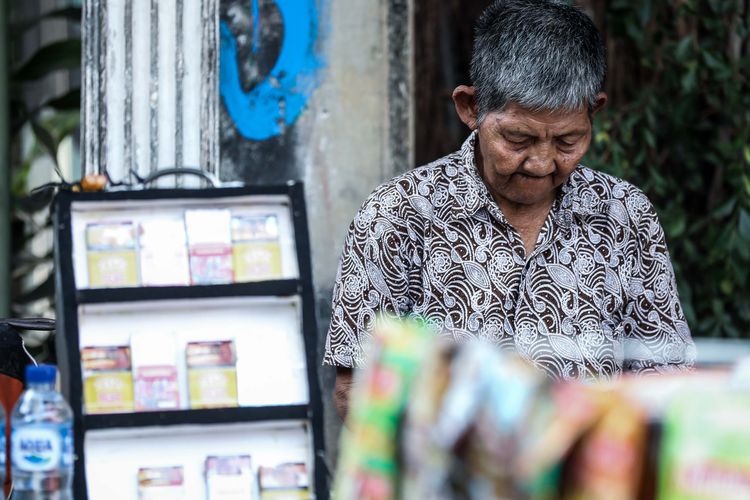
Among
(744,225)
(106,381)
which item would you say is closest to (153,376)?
(106,381)

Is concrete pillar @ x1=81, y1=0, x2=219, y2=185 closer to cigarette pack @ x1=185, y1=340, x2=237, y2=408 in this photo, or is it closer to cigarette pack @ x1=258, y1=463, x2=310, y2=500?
cigarette pack @ x1=185, y1=340, x2=237, y2=408

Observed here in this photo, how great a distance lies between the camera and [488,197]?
275cm

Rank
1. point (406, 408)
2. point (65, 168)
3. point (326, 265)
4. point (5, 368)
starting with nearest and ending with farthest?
1. point (406, 408)
2. point (5, 368)
3. point (326, 265)
4. point (65, 168)

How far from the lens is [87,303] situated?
238 cm

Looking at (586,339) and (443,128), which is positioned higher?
(443,128)

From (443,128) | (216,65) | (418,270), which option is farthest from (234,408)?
(443,128)

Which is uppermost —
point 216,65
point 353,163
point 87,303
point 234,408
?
point 216,65

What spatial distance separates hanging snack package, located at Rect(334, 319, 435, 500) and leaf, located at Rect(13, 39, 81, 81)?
3.77 meters

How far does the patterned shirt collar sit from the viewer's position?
2742mm

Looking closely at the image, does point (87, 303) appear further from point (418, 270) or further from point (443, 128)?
point (443, 128)

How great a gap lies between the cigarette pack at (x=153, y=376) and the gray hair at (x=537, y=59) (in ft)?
2.77

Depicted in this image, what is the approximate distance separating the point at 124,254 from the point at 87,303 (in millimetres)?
118

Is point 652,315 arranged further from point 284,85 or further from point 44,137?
point 44,137

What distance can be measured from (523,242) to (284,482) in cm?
76
